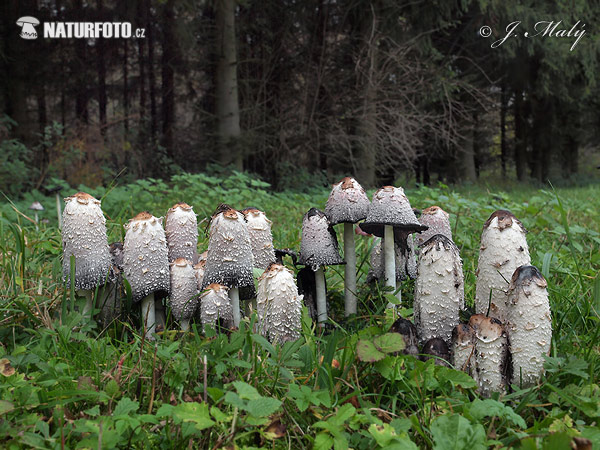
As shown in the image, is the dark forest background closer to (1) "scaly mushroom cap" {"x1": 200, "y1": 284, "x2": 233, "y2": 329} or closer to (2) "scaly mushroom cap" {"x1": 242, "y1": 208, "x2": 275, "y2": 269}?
(2) "scaly mushroom cap" {"x1": 242, "y1": 208, "x2": 275, "y2": 269}

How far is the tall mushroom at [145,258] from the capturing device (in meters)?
1.72

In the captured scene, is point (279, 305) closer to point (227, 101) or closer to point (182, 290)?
point (182, 290)

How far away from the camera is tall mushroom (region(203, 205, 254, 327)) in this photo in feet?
5.47

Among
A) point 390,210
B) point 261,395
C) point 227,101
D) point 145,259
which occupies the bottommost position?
point 261,395

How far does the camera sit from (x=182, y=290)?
1.79 metres

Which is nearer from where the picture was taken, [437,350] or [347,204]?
[437,350]

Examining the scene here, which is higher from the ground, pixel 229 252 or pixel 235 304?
pixel 229 252

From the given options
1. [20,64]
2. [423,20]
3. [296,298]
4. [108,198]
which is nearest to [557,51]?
[423,20]

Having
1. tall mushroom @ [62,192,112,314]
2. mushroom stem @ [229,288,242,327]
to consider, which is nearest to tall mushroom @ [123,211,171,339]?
tall mushroom @ [62,192,112,314]

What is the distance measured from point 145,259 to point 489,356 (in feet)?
3.80

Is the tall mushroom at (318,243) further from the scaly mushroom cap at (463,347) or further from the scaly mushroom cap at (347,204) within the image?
the scaly mushroom cap at (463,347)

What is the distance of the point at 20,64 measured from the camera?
8219 mm

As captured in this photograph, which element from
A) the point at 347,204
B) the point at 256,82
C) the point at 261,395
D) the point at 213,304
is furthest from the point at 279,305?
the point at 256,82

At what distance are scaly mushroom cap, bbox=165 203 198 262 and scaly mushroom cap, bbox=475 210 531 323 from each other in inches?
42.8
